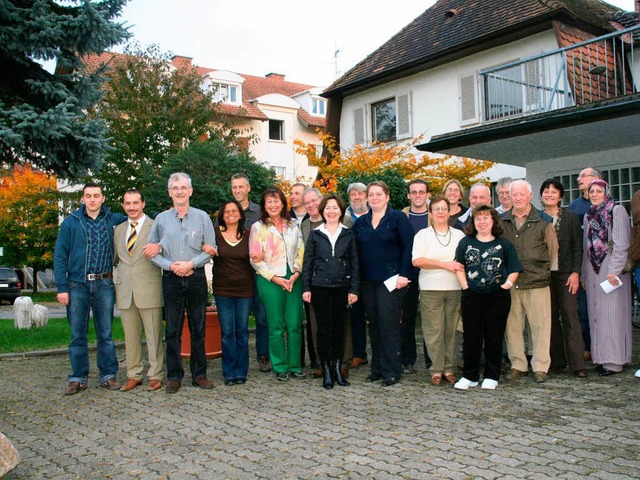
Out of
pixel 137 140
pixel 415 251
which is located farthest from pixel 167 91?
pixel 415 251

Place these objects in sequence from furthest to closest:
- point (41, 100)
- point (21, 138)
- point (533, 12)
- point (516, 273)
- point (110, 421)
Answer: point (533, 12) → point (41, 100) → point (21, 138) → point (516, 273) → point (110, 421)

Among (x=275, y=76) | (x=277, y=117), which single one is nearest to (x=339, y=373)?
(x=277, y=117)

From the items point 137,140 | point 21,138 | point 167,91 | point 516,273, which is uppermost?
point 167,91

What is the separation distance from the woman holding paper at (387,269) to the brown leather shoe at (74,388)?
3.11m

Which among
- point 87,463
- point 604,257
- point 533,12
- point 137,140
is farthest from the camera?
point 137,140

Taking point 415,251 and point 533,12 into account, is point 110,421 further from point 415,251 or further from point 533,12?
point 533,12

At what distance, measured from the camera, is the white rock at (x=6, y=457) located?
3.99m

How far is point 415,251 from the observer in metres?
6.70

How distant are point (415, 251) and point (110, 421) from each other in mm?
3302

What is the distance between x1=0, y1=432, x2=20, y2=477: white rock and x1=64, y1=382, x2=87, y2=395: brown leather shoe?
2.59 meters

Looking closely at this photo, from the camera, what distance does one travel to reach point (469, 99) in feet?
60.2

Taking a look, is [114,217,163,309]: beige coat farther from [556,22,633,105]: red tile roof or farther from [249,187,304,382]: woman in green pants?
[556,22,633,105]: red tile roof

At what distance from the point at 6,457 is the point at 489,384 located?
426 cm

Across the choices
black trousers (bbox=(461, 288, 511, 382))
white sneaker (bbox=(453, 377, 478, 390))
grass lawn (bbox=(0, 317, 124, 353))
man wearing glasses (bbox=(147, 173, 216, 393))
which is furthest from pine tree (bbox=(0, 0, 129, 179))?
white sneaker (bbox=(453, 377, 478, 390))
